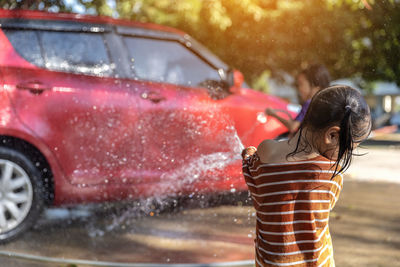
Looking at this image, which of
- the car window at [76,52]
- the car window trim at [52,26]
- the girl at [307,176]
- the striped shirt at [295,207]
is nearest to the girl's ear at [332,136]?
the girl at [307,176]

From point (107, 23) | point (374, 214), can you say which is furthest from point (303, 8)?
point (107, 23)

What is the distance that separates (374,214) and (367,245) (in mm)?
1524

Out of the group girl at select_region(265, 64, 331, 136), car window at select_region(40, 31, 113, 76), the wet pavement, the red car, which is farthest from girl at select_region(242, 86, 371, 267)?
car window at select_region(40, 31, 113, 76)

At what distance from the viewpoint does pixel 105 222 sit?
213 inches

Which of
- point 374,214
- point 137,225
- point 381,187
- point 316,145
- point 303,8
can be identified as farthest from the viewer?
point 303,8

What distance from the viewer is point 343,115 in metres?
1.69

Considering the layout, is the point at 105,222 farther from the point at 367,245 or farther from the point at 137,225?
the point at 367,245

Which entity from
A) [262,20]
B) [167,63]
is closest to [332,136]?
[167,63]

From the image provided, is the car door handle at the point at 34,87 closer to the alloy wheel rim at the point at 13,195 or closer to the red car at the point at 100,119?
the red car at the point at 100,119

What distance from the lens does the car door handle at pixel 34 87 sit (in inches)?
178

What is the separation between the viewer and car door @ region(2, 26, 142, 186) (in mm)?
4582

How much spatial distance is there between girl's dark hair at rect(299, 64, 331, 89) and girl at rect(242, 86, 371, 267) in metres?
2.93

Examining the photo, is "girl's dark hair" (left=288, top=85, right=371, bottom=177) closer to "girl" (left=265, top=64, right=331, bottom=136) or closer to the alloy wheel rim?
"girl" (left=265, top=64, right=331, bottom=136)

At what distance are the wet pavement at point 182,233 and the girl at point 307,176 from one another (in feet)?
7.43
